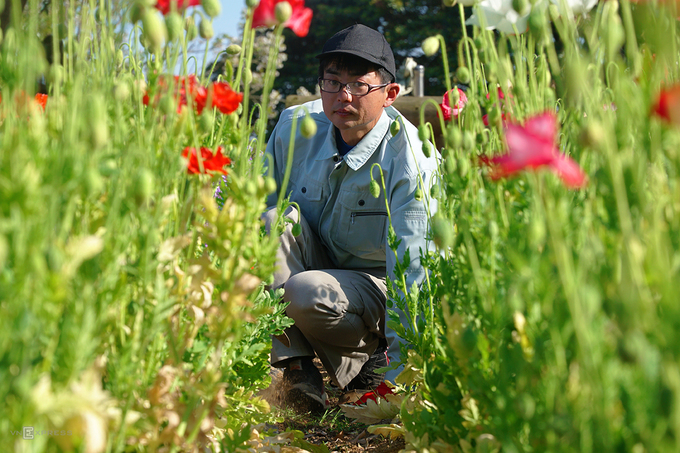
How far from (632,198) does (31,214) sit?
72cm

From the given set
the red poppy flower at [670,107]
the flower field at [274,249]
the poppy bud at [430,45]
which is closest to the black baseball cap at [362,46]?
the flower field at [274,249]

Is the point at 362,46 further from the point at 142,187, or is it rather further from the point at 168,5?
the point at 142,187

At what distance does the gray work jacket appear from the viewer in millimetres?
2146

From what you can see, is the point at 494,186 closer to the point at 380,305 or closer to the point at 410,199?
the point at 410,199

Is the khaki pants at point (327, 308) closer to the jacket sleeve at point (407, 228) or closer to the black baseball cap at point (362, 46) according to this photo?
the jacket sleeve at point (407, 228)

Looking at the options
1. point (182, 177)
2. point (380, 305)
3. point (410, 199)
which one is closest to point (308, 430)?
point (380, 305)

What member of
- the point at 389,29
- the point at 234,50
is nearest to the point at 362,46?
the point at 234,50

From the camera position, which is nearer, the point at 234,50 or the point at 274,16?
the point at 274,16

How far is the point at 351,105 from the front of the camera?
2.23m

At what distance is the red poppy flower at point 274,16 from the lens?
3.49 ft

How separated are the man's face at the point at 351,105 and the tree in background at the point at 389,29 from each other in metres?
10.6

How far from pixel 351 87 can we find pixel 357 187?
385 millimetres

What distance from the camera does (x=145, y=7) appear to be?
88cm

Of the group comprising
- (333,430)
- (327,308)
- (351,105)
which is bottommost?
(333,430)
